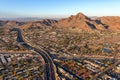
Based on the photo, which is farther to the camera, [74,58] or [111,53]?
[111,53]

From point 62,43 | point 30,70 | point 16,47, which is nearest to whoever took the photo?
point 30,70

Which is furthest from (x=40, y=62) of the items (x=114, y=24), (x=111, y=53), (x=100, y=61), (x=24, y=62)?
(x=114, y=24)

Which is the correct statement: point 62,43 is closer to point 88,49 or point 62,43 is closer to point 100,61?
point 88,49

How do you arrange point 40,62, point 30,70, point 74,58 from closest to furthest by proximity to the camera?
point 30,70 < point 40,62 < point 74,58

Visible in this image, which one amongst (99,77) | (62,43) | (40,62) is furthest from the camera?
(62,43)

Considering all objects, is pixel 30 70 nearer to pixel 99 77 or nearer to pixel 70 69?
pixel 70 69

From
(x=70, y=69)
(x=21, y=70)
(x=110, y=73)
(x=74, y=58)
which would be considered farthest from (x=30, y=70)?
(x=110, y=73)

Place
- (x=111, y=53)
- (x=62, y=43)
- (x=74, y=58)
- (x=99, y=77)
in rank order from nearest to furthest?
1. (x=99, y=77)
2. (x=74, y=58)
3. (x=111, y=53)
4. (x=62, y=43)

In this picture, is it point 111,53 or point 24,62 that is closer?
point 24,62

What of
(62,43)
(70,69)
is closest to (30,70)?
(70,69)
